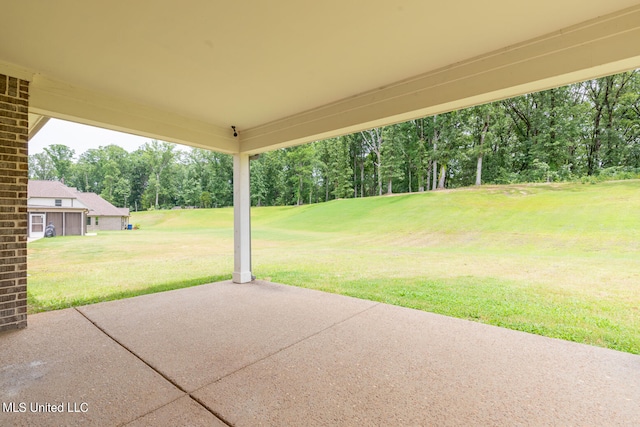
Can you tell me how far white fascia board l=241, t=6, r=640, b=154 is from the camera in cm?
194

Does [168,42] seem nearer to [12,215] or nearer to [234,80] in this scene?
[234,80]

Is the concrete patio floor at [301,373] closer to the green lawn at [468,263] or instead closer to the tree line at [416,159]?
the green lawn at [468,263]

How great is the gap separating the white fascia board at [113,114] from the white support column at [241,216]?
1.90 feet

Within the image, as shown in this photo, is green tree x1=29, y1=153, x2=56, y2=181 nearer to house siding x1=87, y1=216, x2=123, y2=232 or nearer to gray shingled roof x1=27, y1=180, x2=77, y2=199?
house siding x1=87, y1=216, x2=123, y2=232

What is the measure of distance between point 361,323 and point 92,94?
3997mm

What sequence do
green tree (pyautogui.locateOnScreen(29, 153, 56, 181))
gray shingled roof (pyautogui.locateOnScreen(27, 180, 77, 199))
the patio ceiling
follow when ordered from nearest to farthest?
the patio ceiling, gray shingled roof (pyautogui.locateOnScreen(27, 180, 77, 199)), green tree (pyautogui.locateOnScreen(29, 153, 56, 181))

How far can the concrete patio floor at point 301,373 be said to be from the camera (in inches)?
62.4

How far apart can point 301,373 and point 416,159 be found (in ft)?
62.6

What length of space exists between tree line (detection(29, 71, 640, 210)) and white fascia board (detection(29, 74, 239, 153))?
6.81 meters

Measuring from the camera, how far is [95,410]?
1.62 meters

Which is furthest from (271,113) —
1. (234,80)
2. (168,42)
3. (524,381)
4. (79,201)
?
(79,201)

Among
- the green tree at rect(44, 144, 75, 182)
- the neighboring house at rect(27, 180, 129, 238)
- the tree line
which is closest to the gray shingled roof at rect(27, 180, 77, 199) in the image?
the neighboring house at rect(27, 180, 129, 238)

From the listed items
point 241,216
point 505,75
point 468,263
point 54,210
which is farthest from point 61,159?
point 505,75

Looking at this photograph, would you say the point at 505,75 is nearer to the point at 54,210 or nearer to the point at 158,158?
the point at 54,210
